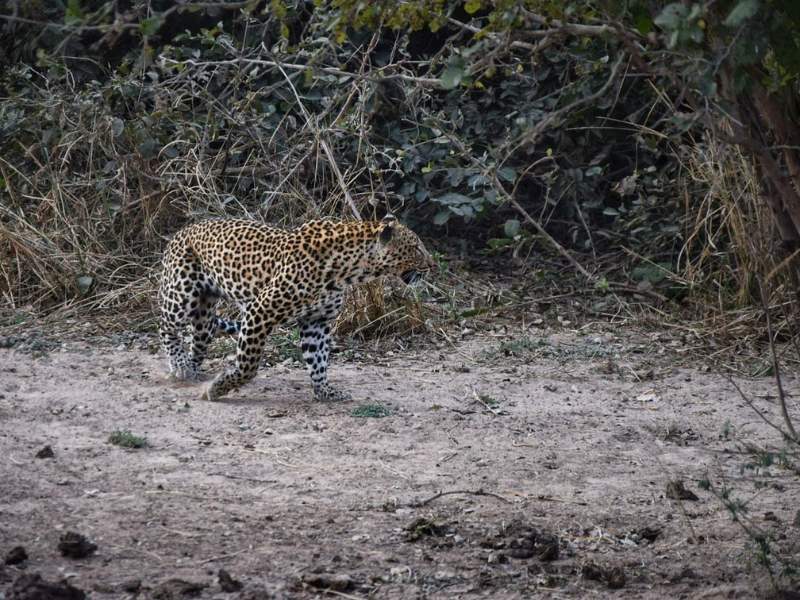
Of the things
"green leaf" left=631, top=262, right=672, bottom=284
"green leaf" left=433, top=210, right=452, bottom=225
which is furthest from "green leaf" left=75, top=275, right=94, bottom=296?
"green leaf" left=631, top=262, right=672, bottom=284

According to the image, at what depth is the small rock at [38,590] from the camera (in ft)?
14.0

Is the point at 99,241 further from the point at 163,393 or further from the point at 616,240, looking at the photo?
the point at 616,240

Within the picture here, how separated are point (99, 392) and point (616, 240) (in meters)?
5.02

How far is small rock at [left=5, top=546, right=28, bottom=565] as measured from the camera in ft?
15.8

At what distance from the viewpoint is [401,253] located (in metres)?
7.91

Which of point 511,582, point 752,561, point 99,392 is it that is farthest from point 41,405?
point 752,561

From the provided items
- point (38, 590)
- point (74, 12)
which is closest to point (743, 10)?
point (74, 12)

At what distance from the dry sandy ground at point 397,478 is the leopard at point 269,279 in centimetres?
25

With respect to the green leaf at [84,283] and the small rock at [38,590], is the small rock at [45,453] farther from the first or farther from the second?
the green leaf at [84,283]

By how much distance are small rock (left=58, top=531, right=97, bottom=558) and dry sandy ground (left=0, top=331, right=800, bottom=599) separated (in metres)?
0.03

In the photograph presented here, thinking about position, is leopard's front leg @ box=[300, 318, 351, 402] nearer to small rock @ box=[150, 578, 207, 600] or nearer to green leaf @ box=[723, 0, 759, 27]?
small rock @ box=[150, 578, 207, 600]

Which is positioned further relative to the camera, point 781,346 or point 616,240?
point 616,240

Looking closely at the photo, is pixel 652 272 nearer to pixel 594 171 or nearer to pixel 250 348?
pixel 594 171

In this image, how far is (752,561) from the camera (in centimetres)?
522
